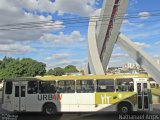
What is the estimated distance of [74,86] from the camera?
2212 centimetres

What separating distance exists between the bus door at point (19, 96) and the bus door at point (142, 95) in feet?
24.0

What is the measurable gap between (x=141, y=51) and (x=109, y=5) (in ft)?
30.4

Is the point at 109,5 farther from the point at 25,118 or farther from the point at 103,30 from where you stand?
the point at 25,118

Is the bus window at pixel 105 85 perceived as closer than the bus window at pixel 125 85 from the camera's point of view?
No

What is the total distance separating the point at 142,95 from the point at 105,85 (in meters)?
2.34

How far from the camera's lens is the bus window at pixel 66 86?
72.6ft

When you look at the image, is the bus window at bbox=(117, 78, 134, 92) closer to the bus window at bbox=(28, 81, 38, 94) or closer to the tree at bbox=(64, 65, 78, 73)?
the bus window at bbox=(28, 81, 38, 94)

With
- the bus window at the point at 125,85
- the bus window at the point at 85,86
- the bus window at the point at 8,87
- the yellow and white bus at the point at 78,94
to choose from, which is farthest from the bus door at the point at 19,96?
the bus window at the point at 125,85

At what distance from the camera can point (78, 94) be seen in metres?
22.0

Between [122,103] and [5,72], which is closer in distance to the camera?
[122,103]

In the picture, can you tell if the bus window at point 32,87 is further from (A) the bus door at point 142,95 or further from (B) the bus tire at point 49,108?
(A) the bus door at point 142,95

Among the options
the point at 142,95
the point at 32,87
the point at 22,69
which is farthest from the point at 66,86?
the point at 22,69

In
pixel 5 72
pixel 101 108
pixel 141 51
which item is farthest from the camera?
pixel 5 72

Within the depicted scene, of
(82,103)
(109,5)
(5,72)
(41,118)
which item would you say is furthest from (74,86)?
(5,72)
